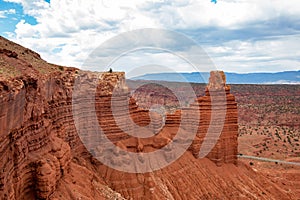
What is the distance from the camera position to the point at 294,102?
12731 cm

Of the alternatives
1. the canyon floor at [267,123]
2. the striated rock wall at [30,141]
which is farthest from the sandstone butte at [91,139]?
the canyon floor at [267,123]

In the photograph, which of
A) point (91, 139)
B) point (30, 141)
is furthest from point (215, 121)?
point (30, 141)

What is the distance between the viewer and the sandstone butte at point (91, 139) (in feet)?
55.9

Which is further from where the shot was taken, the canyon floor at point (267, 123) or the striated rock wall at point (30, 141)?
the canyon floor at point (267, 123)

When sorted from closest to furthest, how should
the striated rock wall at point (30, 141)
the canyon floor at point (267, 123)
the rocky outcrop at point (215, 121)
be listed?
the striated rock wall at point (30, 141) → the rocky outcrop at point (215, 121) → the canyon floor at point (267, 123)

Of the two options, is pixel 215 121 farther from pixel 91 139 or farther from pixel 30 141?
pixel 30 141

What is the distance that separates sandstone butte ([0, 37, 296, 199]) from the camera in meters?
17.0

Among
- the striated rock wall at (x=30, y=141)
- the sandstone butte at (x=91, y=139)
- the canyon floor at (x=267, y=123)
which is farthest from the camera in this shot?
the canyon floor at (x=267, y=123)

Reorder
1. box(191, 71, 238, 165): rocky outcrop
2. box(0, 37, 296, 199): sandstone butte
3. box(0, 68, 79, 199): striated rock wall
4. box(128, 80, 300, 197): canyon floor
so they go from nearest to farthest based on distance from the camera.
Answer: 1. box(0, 68, 79, 199): striated rock wall
2. box(0, 37, 296, 199): sandstone butte
3. box(191, 71, 238, 165): rocky outcrop
4. box(128, 80, 300, 197): canyon floor

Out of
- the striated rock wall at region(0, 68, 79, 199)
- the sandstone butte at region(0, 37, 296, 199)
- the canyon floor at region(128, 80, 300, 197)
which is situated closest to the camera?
the striated rock wall at region(0, 68, 79, 199)

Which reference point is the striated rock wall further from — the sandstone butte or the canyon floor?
the canyon floor

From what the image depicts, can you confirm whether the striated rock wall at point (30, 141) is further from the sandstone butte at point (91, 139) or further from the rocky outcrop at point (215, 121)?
the rocky outcrop at point (215, 121)

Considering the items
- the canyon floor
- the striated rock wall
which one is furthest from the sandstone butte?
the canyon floor

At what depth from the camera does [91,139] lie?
29.7 meters
